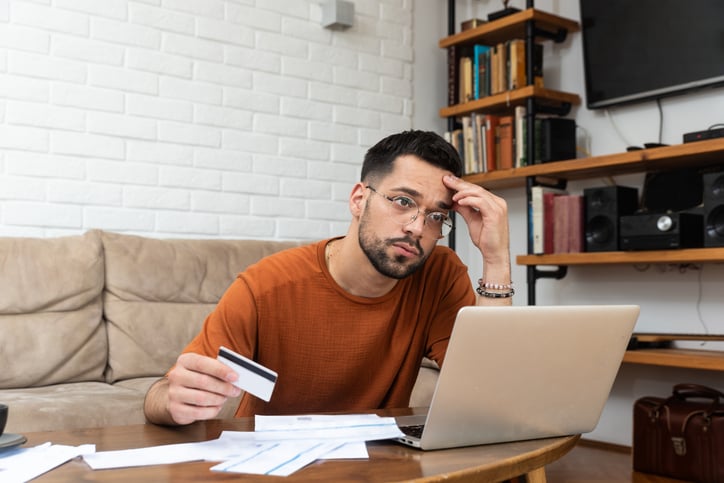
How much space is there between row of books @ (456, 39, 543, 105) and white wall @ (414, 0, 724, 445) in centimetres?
25

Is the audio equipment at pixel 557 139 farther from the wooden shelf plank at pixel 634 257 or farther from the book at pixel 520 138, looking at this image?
the wooden shelf plank at pixel 634 257

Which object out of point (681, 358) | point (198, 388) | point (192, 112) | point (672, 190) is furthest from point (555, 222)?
point (198, 388)

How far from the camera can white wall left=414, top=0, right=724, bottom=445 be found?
3318 mm

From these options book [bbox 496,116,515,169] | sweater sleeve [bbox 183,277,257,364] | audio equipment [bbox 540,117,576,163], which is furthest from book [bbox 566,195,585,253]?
sweater sleeve [bbox 183,277,257,364]

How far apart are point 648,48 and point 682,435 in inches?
62.5

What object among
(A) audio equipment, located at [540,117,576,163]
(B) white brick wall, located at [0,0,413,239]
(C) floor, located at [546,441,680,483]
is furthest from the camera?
(A) audio equipment, located at [540,117,576,163]

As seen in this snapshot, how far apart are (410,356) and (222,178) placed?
2136mm

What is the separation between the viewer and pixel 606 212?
131 inches

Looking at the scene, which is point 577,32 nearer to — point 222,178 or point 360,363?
point 222,178

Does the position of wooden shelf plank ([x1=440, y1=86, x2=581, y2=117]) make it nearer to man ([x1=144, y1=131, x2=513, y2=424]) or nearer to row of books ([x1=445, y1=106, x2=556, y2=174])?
row of books ([x1=445, y1=106, x2=556, y2=174])

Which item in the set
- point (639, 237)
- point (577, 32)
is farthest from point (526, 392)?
point (577, 32)

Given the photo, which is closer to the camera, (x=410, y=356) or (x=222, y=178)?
(x=410, y=356)

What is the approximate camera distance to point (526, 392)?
3.63ft

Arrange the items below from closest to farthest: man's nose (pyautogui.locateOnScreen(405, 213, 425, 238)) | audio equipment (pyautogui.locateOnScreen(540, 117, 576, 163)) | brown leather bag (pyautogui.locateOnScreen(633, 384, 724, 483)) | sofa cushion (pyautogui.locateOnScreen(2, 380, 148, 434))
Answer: man's nose (pyautogui.locateOnScreen(405, 213, 425, 238)), sofa cushion (pyautogui.locateOnScreen(2, 380, 148, 434)), brown leather bag (pyautogui.locateOnScreen(633, 384, 724, 483)), audio equipment (pyautogui.locateOnScreen(540, 117, 576, 163))
